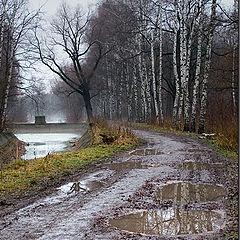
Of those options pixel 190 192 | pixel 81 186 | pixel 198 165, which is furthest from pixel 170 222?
pixel 198 165

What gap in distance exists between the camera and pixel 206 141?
1492cm

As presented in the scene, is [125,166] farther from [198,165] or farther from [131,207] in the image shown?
[131,207]

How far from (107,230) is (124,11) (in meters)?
22.7

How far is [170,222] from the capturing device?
4922 millimetres

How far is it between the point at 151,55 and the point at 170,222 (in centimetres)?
2060

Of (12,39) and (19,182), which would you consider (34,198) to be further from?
(12,39)

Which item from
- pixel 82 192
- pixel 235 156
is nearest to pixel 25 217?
pixel 82 192

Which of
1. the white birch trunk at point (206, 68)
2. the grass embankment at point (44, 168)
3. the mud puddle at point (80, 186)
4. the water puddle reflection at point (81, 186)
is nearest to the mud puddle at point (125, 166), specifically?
the mud puddle at point (80, 186)

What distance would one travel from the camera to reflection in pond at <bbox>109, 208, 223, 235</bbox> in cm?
464

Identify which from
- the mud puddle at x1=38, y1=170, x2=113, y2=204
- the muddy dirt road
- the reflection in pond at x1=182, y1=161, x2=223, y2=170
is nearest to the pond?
the mud puddle at x1=38, y1=170, x2=113, y2=204

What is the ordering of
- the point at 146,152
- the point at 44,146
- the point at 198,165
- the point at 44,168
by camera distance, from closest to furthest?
the point at 44,168
the point at 198,165
the point at 146,152
the point at 44,146

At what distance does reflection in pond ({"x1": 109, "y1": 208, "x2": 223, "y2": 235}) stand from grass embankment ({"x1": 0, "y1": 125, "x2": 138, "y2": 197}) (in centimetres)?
298

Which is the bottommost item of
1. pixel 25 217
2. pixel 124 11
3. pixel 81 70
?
pixel 25 217

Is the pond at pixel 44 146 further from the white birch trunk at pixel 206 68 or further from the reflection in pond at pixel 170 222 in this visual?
the white birch trunk at pixel 206 68
